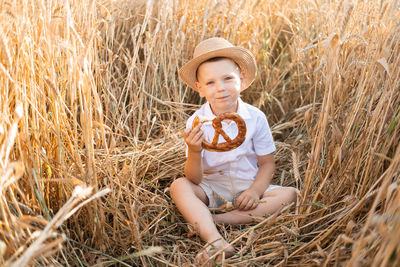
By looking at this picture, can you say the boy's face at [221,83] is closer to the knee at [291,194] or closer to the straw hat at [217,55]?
the straw hat at [217,55]

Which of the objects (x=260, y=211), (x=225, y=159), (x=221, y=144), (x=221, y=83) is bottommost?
(x=260, y=211)

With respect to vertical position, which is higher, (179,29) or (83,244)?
(179,29)

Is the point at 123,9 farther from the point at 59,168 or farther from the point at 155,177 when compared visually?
the point at 59,168

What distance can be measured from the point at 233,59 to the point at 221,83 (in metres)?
0.20

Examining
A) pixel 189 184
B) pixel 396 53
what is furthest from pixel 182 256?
pixel 396 53

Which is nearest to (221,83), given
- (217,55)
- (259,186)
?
(217,55)

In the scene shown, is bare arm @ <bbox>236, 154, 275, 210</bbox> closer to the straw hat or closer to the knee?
the knee

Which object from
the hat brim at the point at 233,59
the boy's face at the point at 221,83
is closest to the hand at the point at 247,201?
the boy's face at the point at 221,83

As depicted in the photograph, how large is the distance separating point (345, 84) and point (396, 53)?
0.28 meters

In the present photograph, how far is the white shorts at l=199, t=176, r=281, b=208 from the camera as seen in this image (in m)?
1.98

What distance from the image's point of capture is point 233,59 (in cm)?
199

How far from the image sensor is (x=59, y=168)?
149 centimetres

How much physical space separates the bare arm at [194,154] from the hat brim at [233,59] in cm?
35

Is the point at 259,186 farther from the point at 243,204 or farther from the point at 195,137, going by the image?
the point at 195,137
